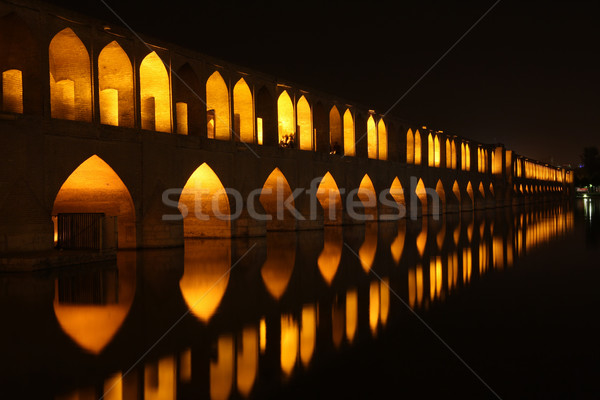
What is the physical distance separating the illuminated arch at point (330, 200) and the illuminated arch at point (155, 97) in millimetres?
7762

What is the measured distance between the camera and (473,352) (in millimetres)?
4160

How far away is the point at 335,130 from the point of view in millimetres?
20938

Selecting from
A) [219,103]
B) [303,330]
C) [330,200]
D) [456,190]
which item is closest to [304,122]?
[330,200]

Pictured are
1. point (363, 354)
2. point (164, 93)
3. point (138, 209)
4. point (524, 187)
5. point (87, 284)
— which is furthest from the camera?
point (524, 187)

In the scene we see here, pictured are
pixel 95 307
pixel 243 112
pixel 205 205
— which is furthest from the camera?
pixel 243 112

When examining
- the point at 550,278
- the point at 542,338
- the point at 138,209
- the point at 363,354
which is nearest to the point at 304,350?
the point at 363,354

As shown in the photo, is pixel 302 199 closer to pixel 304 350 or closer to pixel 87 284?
pixel 87 284

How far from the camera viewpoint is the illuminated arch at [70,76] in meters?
11.2

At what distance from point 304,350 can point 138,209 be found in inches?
333

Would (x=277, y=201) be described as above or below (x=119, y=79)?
below

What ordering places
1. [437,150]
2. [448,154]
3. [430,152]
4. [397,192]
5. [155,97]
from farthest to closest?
[448,154]
[437,150]
[430,152]
[397,192]
[155,97]

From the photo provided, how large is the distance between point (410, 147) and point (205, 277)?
21717 mm

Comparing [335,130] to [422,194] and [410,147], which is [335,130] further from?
[422,194]

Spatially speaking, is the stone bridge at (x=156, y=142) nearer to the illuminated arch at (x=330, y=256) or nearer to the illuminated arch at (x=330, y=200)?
the illuminated arch at (x=330, y=200)
